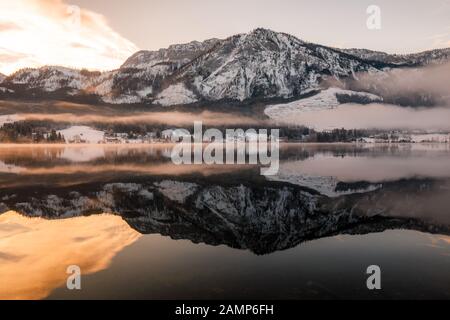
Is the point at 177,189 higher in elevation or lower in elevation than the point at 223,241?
higher

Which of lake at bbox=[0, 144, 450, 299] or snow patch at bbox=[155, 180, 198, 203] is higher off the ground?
snow patch at bbox=[155, 180, 198, 203]

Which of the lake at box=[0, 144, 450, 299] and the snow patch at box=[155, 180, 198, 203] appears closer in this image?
the lake at box=[0, 144, 450, 299]

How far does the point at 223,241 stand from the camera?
24016 mm

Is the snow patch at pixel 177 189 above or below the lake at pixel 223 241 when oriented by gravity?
above

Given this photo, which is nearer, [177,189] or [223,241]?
[223,241]

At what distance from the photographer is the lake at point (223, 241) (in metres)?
16.6

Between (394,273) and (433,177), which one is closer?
(394,273)

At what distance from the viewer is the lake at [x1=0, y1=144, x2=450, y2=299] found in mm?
16641

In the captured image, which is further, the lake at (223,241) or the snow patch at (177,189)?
the snow patch at (177,189)

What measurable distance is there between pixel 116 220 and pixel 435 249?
20.0m

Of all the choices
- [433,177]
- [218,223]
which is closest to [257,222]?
[218,223]

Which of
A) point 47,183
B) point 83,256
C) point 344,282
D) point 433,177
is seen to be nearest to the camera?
point 344,282
